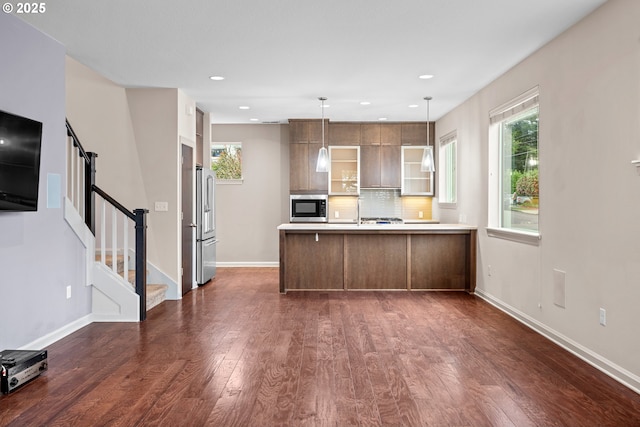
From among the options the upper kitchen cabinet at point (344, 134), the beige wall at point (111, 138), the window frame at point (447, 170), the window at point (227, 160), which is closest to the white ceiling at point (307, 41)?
the beige wall at point (111, 138)

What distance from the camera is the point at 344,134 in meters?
8.62

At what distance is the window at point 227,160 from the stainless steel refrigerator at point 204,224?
1.62 m

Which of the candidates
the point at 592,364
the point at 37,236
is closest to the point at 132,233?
the point at 37,236

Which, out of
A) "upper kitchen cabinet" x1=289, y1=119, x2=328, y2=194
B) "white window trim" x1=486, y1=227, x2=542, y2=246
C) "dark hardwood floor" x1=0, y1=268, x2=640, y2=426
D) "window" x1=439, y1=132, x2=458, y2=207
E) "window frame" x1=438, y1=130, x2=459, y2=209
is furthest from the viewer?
"upper kitchen cabinet" x1=289, y1=119, x2=328, y2=194

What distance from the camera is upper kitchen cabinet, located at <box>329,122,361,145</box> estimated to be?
860cm

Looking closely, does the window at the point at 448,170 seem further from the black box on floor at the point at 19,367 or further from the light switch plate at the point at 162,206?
the black box on floor at the point at 19,367

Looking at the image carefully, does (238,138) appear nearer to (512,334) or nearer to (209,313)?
(209,313)

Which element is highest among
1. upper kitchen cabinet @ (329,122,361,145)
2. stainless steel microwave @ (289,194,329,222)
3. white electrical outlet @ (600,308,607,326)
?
upper kitchen cabinet @ (329,122,361,145)

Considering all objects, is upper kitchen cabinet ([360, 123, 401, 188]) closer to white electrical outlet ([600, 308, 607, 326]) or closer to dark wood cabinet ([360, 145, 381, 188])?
dark wood cabinet ([360, 145, 381, 188])

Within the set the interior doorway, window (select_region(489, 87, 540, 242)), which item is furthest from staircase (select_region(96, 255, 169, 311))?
window (select_region(489, 87, 540, 242))

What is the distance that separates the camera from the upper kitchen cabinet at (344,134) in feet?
28.2

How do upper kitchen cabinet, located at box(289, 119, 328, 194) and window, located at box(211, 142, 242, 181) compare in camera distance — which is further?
window, located at box(211, 142, 242, 181)

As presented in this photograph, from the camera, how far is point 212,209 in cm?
749

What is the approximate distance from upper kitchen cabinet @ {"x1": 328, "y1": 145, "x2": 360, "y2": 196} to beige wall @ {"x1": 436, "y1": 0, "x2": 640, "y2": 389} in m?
3.83
